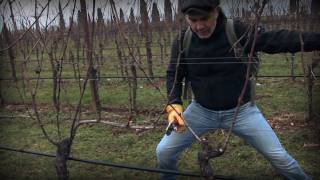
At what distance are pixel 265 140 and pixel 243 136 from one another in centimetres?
18

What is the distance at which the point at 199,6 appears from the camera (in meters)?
2.58

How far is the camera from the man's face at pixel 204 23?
267 centimetres

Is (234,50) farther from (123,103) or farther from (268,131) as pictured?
(123,103)

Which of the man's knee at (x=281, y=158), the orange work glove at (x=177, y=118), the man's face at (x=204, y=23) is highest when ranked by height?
the man's face at (x=204, y=23)

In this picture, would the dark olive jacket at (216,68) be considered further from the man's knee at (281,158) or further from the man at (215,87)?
the man's knee at (281,158)

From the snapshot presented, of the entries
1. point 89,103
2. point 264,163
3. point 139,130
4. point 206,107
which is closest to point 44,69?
point 89,103

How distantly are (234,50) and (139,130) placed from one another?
2787 mm

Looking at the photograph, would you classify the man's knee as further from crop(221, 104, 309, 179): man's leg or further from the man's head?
the man's head

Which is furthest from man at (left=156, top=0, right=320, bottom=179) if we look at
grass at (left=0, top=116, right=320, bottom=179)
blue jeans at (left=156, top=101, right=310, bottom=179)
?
Result: grass at (left=0, top=116, right=320, bottom=179)

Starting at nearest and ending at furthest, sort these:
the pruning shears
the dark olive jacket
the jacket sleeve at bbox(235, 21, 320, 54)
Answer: the jacket sleeve at bbox(235, 21, 320, 54), the dark olive jacket, the pruning shears

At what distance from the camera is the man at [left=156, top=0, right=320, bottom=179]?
2625mm

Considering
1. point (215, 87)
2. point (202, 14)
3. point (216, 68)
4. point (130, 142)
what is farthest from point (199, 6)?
point (130, 142)

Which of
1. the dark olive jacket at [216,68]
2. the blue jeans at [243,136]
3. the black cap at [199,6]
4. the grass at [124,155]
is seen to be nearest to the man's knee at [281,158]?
the blue jeans at [243,136]

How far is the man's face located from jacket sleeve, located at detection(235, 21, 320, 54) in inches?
8.3
